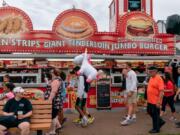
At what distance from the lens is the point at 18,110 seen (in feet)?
29.3

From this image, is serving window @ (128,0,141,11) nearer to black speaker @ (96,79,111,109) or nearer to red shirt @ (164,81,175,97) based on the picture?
black speaker @ (96,79,111,109)

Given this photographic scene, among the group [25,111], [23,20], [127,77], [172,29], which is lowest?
[25,111]

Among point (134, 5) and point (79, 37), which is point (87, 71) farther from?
point (134, 5)

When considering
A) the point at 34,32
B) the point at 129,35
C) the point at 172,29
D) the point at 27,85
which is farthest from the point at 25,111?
the point at 129,35

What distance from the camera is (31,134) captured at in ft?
33.7

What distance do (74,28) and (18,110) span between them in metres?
7.74

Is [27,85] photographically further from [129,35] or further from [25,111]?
[25,111]

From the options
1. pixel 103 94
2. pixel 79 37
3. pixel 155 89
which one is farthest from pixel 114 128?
pixel 79 37

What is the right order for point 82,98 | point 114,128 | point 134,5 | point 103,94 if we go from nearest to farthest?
point 114,128 < point 82,98 < point 103,94 < point 134,5

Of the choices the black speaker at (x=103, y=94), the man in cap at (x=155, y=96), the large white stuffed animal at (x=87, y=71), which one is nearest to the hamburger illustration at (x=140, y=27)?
the black speaker at (x=103, y=94)

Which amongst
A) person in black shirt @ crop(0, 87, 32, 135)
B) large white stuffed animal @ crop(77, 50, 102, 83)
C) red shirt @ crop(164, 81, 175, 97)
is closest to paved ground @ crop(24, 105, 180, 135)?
red shirt @ crop(164, 81, 175, 97)

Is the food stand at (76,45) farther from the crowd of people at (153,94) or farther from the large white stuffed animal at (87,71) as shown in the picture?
the large white stuffed animal at (87,71)

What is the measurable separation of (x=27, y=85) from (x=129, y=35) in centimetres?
473

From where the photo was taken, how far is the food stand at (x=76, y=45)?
15711 millimetres
